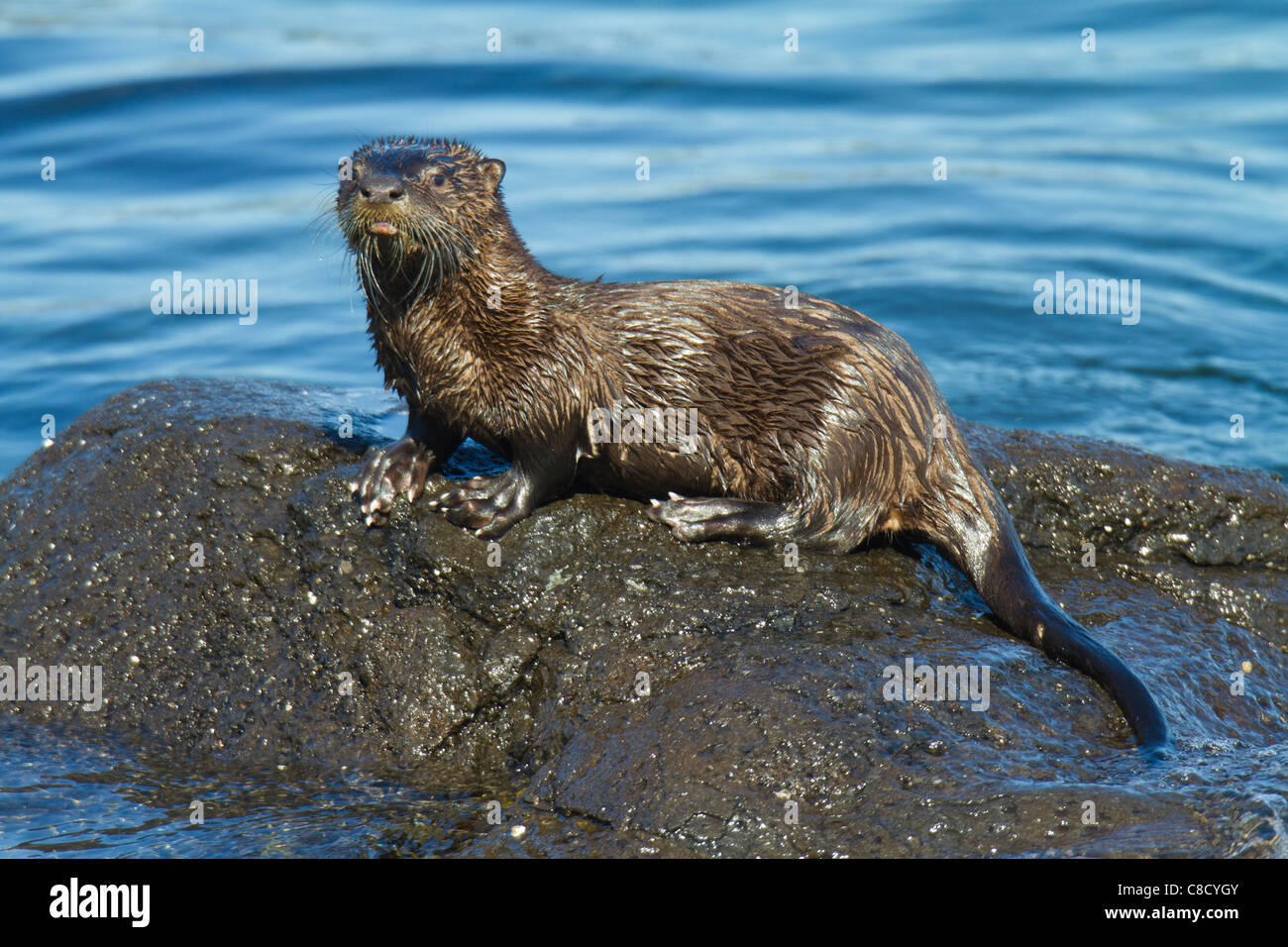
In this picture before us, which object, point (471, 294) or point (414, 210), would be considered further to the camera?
point (471, 294)

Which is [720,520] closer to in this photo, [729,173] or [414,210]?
[414,210]

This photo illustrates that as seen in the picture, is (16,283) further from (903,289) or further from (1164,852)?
(1164,852)

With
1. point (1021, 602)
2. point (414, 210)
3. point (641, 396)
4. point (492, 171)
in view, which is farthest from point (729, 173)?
point (1021, 602)

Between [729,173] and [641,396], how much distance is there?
855 centimetres

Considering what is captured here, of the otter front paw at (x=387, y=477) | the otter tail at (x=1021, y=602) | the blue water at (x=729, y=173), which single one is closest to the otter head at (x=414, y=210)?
the otter front paw at (x=387, y=477)

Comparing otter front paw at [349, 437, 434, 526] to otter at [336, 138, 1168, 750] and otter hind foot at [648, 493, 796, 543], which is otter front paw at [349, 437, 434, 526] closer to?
otter at [336, 138, 1168, 750]

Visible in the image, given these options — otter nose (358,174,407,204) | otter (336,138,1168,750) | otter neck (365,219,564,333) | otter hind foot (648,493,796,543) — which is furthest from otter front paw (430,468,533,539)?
otter nose (358,174,407,204)

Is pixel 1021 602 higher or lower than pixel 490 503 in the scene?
lower

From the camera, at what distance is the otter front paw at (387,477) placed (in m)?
4.68

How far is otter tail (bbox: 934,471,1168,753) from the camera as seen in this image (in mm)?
4039

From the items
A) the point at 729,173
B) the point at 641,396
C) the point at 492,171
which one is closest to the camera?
the point at 641,396

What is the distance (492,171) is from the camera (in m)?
4.96

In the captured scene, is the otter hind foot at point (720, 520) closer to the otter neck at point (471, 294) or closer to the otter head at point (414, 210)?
the otter neck at point (471, 294)

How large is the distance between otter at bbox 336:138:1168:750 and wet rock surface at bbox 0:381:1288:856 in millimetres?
148
